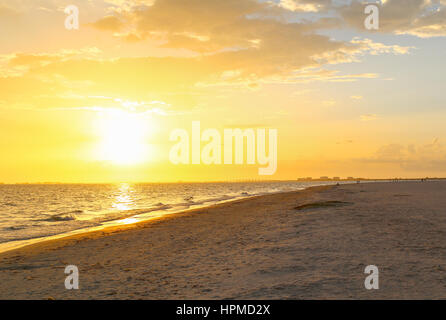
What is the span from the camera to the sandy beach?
9.49 m

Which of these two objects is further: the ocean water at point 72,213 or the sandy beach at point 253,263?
the ocean water at point 72,213

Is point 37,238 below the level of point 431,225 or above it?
below

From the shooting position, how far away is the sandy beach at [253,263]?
9492 mm

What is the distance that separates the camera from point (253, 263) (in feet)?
40.7

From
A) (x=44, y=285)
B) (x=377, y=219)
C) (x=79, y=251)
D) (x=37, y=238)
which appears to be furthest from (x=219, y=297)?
(x=37, y=238)

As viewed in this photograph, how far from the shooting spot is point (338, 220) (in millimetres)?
20562

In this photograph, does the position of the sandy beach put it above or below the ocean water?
above

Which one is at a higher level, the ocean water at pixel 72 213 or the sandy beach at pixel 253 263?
the sandy beach at pixel 253 263

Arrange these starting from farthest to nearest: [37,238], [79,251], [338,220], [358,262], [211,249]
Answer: [37,238]
[338,220]
[79,251]
[211,249]
[358,262]

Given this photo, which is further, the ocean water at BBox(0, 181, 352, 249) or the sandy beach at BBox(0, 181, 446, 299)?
the ocean water at BBox(0, 181, 352, 249)

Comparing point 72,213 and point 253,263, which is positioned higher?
point 253,263

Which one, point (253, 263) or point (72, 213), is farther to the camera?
point (72, 213)
